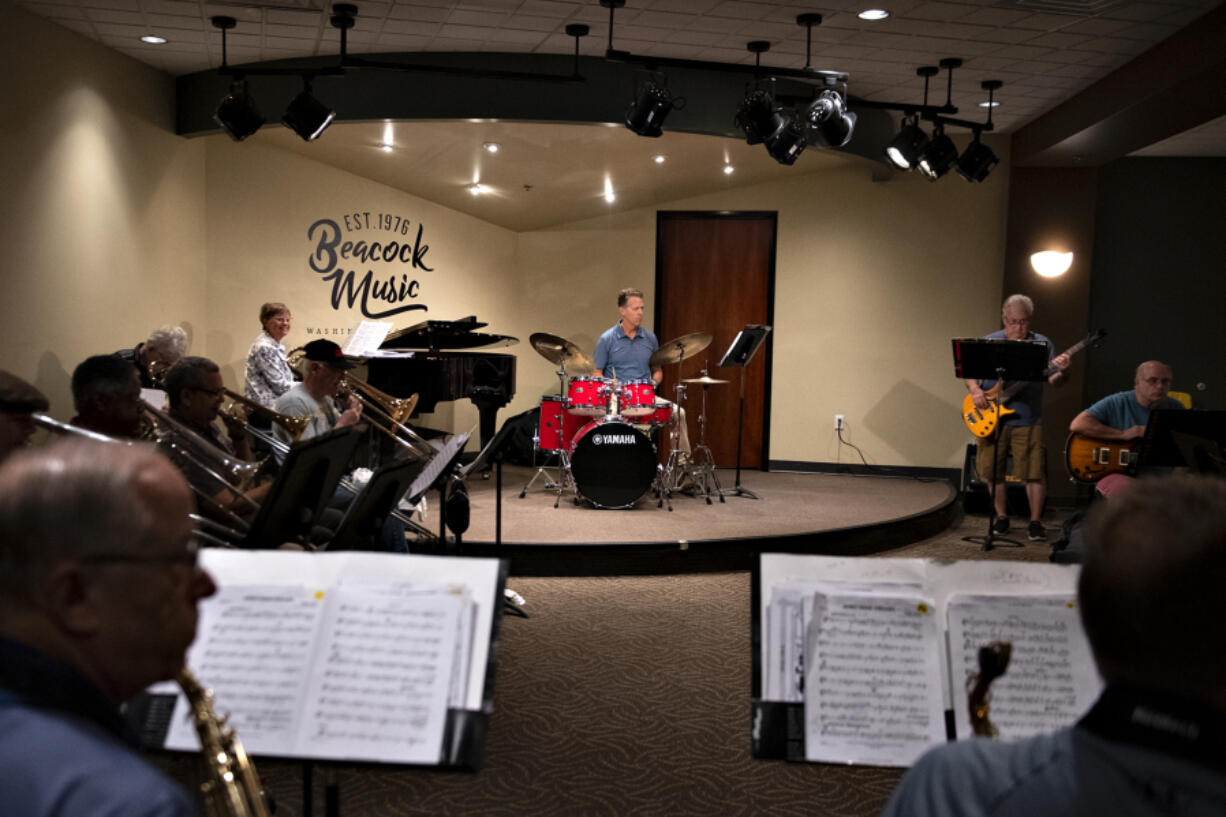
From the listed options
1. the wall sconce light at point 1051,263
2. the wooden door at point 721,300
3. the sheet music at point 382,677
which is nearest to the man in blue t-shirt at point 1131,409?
the wall sconce light at point 1051,263

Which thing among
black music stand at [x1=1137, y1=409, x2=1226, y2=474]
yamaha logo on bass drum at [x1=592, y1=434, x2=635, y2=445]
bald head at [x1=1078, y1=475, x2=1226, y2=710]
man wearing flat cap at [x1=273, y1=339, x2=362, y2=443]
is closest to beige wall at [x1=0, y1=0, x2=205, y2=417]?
man wearing flat cap at [x1=273, y1=339, x2=362, y2=443]

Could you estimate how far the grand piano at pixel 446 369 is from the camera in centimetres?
764

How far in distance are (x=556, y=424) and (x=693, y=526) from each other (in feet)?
4.81

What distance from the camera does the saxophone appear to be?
4.32 ft

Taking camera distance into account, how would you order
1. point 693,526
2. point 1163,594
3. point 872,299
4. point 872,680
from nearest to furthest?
point 1163,594
point 872,680
point 693,526
point 872,299

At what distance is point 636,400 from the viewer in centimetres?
718

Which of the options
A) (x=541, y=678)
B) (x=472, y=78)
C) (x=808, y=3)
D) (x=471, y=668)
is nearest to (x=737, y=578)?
(x=541, y=678)

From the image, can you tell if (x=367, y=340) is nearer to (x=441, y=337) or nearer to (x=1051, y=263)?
(x=441, y=337)

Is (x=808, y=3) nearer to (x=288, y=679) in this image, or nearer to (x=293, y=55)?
(x=293, y=55)

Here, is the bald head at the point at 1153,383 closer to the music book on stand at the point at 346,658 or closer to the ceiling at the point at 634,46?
the ceiling at the point at 634,46

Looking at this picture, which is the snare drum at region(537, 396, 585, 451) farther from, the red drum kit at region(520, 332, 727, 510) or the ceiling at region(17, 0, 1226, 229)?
the ceiling at region(17, 0, 1226, 229)

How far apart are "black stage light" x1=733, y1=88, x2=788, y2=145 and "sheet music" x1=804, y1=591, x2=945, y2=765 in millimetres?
4919

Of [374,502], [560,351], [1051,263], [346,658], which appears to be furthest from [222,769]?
[1051,263]

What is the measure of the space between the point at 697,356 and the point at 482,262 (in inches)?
88.2
